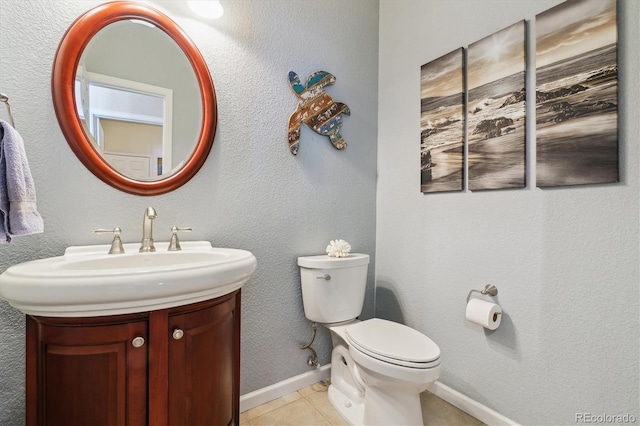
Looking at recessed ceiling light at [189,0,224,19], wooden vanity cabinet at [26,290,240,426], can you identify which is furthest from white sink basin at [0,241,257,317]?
recessed ceiling light at [189,0,224,19]

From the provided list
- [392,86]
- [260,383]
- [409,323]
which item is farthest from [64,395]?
[392,86]

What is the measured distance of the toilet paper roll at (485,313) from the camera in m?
1.34

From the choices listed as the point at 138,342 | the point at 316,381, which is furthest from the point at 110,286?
the point at 316,381

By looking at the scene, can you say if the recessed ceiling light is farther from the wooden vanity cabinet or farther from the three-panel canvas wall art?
the wooden vanity cabinet

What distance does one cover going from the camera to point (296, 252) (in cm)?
170

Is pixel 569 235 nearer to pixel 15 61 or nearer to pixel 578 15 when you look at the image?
pixel 578 15

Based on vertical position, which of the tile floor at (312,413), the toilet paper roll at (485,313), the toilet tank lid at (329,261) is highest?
the toilet tank lid at (329,261)

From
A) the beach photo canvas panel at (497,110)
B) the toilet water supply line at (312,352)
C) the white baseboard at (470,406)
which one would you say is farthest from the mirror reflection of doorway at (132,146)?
the white baseboard at (470,406)

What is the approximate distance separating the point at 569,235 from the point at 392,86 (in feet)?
4.29

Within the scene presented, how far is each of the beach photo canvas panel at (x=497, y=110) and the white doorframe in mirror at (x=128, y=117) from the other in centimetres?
147

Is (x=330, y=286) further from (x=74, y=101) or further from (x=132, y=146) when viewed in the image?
(x=74, y=101)

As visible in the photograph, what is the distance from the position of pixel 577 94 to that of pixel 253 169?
142cm

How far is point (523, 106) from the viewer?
1.31 m

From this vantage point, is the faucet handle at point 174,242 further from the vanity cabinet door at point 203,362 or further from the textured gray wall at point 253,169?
the vanity cabinet door at point 203,362
